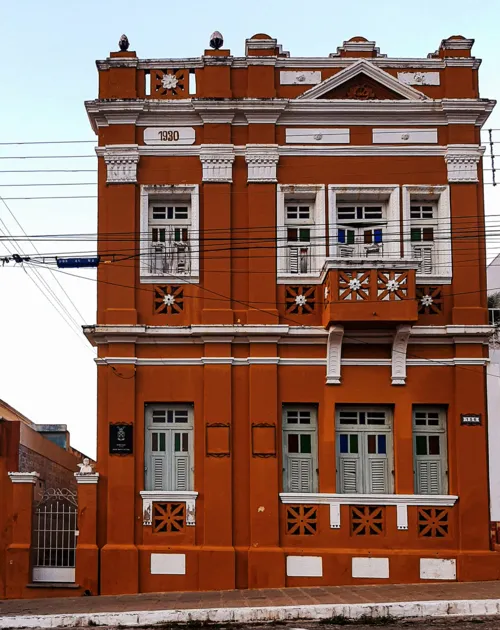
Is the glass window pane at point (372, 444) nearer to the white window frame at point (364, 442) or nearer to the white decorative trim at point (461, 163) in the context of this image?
the white window frame at point (364, 442)

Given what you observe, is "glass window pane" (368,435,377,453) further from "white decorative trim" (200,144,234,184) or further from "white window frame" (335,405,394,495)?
"white decorative trim" (200,144,234,184)

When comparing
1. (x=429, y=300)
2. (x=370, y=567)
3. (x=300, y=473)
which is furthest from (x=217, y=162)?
(x=370, y=567)

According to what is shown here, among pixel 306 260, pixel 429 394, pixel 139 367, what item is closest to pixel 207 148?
pixel 306 260

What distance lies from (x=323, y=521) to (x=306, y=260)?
191 inches

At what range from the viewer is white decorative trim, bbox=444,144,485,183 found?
2025 cm

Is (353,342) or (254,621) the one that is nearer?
(254,621)

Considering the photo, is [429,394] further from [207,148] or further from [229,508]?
[207,148]

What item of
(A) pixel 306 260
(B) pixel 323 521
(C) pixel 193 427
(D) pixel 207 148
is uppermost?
(D) pixel 207 148

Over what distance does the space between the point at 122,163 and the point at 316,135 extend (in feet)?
12.2

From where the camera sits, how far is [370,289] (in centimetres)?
1923

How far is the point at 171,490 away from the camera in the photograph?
19609 millimetres

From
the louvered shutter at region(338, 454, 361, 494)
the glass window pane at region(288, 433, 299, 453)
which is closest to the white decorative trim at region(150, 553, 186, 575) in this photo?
the glass window pane at region(288, 433, 299, 453)

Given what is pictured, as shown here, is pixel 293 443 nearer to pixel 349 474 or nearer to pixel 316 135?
Answer: pixel 349 474

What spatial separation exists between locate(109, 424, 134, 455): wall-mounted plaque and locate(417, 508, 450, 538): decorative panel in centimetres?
535
